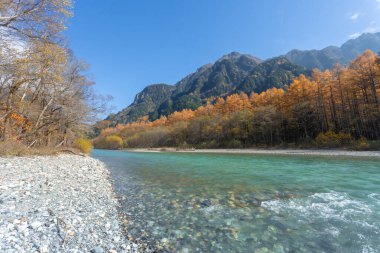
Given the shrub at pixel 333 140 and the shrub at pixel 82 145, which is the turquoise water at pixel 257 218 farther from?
the shrub at pixel 333 140

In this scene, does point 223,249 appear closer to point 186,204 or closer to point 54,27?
point 186,204

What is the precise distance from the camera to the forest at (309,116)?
29.2 m

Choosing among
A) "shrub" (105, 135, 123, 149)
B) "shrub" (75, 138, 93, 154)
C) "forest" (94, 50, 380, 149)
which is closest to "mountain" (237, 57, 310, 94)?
"forest" (94, 50, 380, 149)

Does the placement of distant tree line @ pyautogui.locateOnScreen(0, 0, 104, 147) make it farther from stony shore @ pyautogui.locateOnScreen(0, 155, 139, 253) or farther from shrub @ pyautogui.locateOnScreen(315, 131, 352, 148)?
shrub @ pyautogui.locateOnScreen(315, 131, 352, 148)

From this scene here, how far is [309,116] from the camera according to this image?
37.6 m

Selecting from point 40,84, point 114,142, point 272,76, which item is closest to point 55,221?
point 40,84

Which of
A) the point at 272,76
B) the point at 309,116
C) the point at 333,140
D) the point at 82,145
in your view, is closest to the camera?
the point at 82,145

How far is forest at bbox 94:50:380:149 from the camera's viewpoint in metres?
29.2

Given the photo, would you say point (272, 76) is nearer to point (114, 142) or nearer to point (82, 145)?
point (114, 142)

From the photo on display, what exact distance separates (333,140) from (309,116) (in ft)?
26.3

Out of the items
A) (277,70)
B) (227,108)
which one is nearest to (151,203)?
(227,108)

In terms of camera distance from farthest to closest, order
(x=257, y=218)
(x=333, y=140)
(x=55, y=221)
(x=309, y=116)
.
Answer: (x=309, y=116) → (x=333, y=140) → (x=257, y=218) → (x=55, y=221)

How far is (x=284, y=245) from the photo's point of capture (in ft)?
12.2

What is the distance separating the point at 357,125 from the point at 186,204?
35.9 metres
